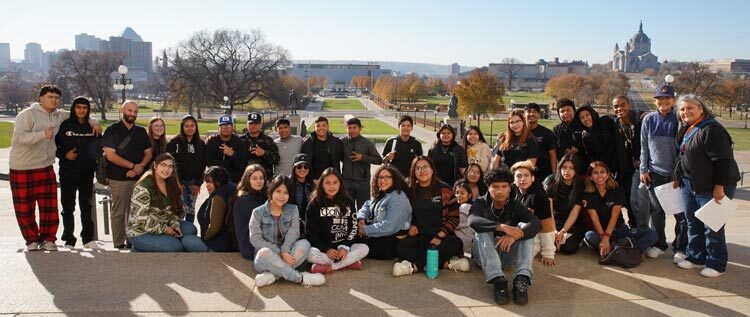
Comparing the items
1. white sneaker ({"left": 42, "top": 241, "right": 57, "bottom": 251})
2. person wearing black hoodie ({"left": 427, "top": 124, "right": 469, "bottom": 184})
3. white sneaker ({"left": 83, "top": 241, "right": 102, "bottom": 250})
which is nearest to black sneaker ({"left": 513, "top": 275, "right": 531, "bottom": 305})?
person wearing black hoodie ({"left": 427, "top": 124, "right": 469, "bottom": 184})

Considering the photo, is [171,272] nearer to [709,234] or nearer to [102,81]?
[709,234]

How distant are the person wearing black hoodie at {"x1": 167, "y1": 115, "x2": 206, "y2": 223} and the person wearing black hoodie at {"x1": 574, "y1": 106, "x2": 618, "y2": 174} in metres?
4.54

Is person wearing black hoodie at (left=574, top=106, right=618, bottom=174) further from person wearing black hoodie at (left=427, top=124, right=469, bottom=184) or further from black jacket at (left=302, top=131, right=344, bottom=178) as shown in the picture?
black jacket at (left=302, top=131, right=344, bottom=178)

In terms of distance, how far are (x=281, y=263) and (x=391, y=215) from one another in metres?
1.14

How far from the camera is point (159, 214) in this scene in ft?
18.6

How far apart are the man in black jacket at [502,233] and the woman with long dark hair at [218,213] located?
2.44m

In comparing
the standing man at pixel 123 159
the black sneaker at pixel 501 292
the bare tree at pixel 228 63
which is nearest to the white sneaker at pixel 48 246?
the standing man at pixel 123 159

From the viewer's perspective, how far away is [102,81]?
52.4m

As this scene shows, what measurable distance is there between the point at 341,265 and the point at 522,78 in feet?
562

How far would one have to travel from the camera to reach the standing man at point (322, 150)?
7.07 meters

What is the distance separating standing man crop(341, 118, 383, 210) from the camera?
7125mm

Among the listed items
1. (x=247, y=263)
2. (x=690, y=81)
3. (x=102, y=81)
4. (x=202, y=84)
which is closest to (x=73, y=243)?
(x=247, y=263)

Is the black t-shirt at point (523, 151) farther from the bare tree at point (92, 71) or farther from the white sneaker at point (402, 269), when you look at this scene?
the bare tree at point (92, 71)

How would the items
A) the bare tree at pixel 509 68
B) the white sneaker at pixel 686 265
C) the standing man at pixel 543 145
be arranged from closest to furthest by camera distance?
the white sneaker at pixel 686 265
the standing man at pixel 543 145
the bare tree at pixel 509 68
